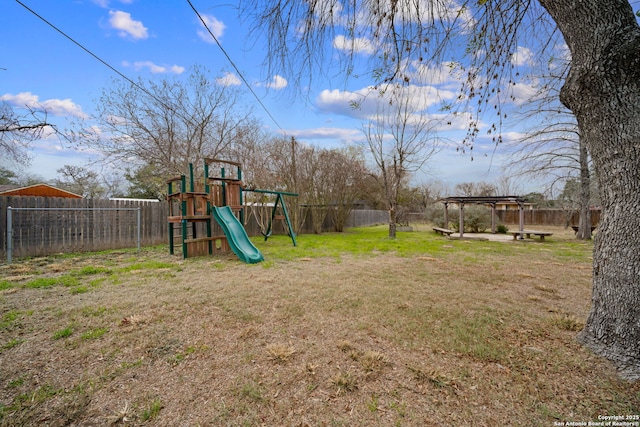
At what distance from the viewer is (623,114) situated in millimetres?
1818

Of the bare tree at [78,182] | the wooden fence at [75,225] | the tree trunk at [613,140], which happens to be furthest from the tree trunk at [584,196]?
the bare tree at [78,182]

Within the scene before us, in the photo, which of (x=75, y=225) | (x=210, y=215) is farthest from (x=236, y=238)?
(x=75, y=225)

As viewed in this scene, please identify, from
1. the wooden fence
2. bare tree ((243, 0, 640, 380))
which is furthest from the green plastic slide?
bare tree ((243, 0, 640, 380))

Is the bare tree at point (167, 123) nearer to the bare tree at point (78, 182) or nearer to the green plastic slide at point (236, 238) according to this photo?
the green plastic slide at point (236, 238)

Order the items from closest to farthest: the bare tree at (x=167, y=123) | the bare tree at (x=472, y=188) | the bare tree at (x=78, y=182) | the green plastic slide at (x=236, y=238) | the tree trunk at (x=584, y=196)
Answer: the green plastic slide at (x=236, y=238)
the bare tree at (x=167, y=123)
the tree trunk at (x=584, y=196)
the bare tree at (x=78, y=182)
the bare tree at (x=472, y=188)

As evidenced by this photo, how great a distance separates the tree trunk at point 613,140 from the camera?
1.79 meters

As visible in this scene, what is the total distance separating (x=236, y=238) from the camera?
6.35 metres

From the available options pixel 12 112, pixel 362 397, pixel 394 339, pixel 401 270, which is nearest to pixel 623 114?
pixel 394 339

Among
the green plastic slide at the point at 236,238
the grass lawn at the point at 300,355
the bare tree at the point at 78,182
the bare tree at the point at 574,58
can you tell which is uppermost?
the bare tree at the point at 78,182

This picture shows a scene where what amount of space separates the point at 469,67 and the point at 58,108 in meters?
8.53

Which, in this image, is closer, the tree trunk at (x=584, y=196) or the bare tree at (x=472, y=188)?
the tree trunk at (x=584, y=196)

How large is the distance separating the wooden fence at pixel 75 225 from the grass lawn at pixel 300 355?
10.7ft

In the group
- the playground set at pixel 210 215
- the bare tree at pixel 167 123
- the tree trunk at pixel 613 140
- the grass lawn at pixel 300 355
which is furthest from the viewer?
the bare tree at pixel 167 123

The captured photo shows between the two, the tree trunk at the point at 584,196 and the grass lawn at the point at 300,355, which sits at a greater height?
the tree trunk at the point at 584,196
